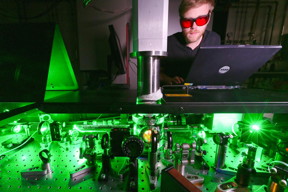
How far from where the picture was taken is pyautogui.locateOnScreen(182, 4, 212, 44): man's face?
6.02ft

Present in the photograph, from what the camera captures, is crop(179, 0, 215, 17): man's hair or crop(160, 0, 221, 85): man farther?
crop(179, 0, 215, 17): man's hair

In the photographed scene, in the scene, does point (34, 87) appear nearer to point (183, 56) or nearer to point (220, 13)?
point (183, 56)

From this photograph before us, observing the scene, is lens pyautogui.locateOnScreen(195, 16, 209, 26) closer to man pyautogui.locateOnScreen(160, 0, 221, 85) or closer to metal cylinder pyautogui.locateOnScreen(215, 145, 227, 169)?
man pyautogui.locateOnScreen(160, 0, 221, 85)

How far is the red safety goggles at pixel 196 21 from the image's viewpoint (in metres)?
1.85

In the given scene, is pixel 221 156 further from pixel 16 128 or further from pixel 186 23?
pixel 186 23

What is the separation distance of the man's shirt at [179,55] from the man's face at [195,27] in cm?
6

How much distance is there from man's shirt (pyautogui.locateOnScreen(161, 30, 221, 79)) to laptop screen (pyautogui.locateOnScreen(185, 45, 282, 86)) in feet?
1.98

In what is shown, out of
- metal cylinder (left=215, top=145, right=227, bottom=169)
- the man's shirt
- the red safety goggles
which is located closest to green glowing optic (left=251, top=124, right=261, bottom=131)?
metal cylinder (left=215, top=145, right=227, bottom=169)

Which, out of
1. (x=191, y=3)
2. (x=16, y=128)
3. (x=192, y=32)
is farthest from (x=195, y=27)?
(x=16, y=128)

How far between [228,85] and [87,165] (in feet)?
2.92

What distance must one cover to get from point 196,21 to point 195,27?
0.13 meters

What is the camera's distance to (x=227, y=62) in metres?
0.63

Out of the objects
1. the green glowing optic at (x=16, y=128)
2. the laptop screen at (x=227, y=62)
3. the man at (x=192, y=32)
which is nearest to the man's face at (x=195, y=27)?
the man at (x=192, y=32)

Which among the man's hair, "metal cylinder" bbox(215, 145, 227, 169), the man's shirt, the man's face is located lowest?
"metal cylinder" bbox(215, 145, 227, 169)
